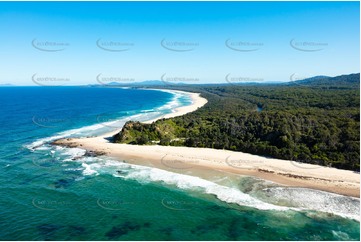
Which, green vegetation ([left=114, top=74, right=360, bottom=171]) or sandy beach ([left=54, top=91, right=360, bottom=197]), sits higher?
green vegetation ([left=114, top=74, right=360, bottom=171])

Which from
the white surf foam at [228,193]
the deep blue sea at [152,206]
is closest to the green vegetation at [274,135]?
the deep blue sea at [152,206]

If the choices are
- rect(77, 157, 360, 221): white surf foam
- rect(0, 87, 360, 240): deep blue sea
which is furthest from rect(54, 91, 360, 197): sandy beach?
rect(77, 157, 360, 221): white surf foam

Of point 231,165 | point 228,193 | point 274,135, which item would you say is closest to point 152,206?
point 228,193

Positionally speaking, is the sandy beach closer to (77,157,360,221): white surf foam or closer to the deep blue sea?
the deep blue sea

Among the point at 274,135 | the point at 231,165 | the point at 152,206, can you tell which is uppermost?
the point at 274,135

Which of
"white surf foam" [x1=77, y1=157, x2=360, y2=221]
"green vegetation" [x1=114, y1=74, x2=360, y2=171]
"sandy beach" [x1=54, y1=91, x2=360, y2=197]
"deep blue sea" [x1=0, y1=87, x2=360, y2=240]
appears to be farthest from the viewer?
"green vegetation" [x1=114, y1=74, x2=360, y2=171]

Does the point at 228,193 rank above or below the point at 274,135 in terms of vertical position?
below

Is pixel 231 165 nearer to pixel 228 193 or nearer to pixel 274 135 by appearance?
pixel 228 193

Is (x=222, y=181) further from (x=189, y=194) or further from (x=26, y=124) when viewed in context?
(x=26, y=124)

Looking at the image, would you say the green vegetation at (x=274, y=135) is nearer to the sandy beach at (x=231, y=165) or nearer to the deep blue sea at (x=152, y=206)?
the sandy beach at (x=231, y=165)
